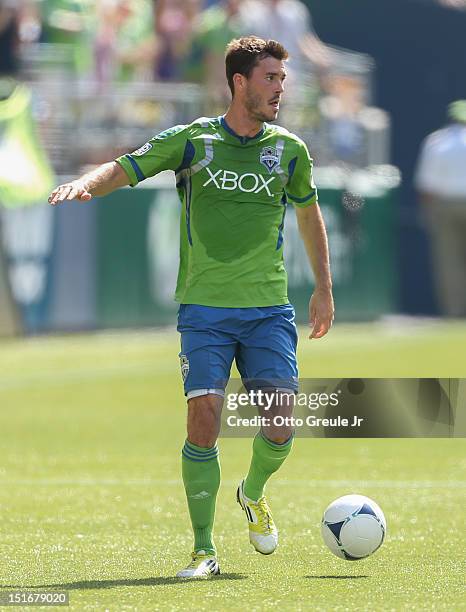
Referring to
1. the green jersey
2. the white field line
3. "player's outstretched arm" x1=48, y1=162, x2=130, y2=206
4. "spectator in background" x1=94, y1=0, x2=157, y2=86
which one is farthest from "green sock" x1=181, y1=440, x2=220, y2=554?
"spectator in background" x1=94, y1=0, x2=157, y2=86

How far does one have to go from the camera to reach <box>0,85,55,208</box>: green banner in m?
18.1

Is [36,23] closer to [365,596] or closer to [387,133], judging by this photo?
[387,133]

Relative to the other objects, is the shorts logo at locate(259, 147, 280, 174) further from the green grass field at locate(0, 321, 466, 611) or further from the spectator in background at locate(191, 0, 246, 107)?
the spectator in background at locate(191, 0, 246, 107)

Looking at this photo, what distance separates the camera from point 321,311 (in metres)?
6.79

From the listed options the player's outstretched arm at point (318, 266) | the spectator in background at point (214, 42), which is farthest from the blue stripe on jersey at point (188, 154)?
the spectator in background at point (214, 42)

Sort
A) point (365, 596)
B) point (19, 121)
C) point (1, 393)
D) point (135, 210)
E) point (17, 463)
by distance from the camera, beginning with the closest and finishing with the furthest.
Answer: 1. point (365, 596)
2. point (17, 463)
3. point (1, 393)
4. point (19, 121)
5. point (135, 210)

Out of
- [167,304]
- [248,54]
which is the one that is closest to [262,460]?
[248,54]

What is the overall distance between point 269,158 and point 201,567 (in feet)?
5.58

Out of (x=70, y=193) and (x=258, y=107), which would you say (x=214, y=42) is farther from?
(x=70, y=193)

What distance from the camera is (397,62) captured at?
2638cm

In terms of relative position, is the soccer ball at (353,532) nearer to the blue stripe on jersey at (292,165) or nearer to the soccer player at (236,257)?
the soccer player at (236,257)

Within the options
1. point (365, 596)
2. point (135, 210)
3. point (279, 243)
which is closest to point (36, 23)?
point (135, 210)

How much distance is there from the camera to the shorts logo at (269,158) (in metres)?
6.63

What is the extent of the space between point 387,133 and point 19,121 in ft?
29.6
